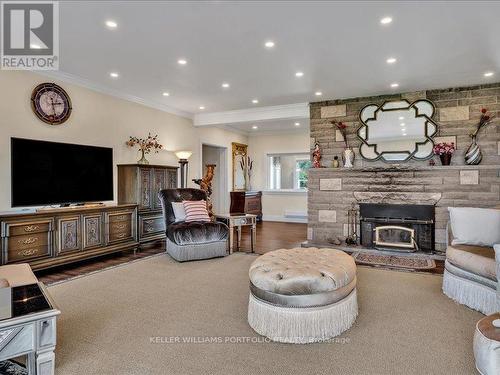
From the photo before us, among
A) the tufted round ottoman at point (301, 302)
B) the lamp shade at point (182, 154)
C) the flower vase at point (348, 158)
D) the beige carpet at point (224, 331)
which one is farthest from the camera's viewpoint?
the lamp shade at point (182, 154)

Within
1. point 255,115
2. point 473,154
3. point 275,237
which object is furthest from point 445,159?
point 255,115

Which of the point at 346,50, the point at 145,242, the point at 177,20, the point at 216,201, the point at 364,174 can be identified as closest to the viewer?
the point at 177,20

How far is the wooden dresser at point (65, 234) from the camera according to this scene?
367 cm

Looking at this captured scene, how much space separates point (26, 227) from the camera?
377 cm

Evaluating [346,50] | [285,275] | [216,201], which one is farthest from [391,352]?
[216,201]

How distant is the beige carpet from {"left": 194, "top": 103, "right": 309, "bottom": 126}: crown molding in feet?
12.5

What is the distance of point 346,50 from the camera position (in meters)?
3.74

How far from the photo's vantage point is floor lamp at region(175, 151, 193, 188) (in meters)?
6.60

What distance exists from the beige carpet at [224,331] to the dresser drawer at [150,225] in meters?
1.65

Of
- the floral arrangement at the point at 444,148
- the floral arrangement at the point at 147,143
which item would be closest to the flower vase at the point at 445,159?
the floral arrangement at the point at 444,148

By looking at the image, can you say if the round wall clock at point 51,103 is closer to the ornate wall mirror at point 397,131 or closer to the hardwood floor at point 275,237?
the hardwood floor at point 275,237

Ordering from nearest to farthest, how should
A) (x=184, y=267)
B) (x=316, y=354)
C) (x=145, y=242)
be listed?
(x=316, y=354)
(x=184, y=267)
(x=145, y=242)

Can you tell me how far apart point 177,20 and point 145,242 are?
12.1 ft

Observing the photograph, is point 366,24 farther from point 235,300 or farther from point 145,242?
point 145,242
